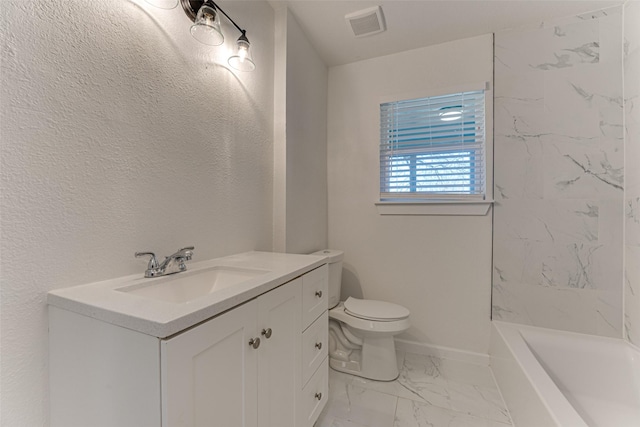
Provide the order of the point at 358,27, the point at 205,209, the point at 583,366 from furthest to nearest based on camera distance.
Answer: the point at 358,27 → the point at 583,366 → the point at 205,209

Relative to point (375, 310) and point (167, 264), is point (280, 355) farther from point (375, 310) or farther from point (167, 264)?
point (375, 310)

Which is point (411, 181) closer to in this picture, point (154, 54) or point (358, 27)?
point (358, 27)

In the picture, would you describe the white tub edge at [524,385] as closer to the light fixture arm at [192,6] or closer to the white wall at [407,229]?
the white wall at [407,229]

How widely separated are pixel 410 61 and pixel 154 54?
1864 millimetres

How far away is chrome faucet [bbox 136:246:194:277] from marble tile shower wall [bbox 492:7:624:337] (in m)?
2.00

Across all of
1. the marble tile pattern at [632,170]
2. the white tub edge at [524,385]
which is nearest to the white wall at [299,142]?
the white tub edge at [524,385]

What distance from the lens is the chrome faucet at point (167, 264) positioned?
0.91 metres

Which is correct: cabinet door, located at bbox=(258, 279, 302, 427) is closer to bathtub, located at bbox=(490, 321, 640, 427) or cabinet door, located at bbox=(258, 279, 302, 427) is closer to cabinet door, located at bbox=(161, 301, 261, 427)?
cabinet door, located at bbox=(161, 301, 261, 427)

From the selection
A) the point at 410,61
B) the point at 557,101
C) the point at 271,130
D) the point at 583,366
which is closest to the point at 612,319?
the point at 583,366

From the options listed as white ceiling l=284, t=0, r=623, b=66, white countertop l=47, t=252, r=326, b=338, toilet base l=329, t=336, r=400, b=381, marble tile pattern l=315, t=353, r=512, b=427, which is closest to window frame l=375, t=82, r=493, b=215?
white ceiling l=284, t=0, r=623, b=66

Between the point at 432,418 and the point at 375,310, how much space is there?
63 centimetres

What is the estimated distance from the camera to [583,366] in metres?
1.54

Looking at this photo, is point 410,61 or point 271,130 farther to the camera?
point 410,61

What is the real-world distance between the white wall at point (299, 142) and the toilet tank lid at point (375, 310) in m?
0.52
